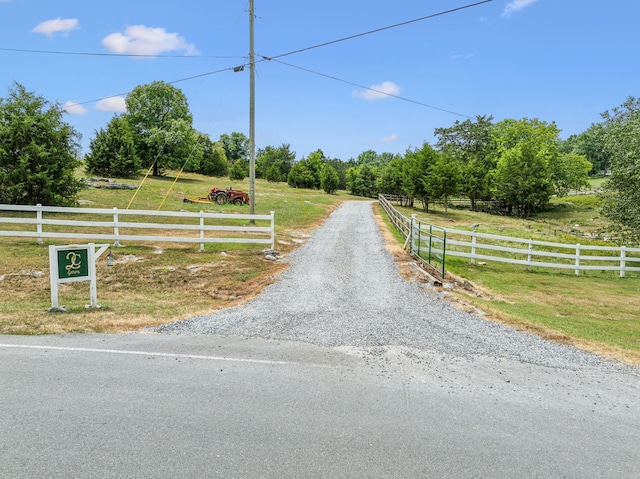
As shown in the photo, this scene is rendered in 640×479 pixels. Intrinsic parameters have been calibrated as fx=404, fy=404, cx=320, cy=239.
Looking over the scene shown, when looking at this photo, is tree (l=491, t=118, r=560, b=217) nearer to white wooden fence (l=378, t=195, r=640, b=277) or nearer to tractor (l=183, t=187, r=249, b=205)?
white wooden fence (l=378, t=195, r=640, b=277)

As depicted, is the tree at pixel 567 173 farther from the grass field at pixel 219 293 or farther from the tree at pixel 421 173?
the grass field at pixel 219 293

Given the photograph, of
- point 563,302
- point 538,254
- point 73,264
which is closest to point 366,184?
point 538,254

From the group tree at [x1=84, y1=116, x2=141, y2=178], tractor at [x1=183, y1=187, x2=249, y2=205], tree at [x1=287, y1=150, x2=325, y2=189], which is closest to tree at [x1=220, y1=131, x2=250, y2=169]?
tree at [x1=287, y1=150, x2=325, y2=189]

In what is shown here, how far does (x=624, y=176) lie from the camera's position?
19.5 meters

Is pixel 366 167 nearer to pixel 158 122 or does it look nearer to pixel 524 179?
pixel 524 179

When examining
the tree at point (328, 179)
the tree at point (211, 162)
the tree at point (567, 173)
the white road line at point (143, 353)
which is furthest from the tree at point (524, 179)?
the white road line at point (143, 353)

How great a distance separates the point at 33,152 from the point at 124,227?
5690mm

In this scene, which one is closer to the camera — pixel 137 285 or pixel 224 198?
pixel 137 285

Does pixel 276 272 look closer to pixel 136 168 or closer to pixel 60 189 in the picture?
pixel 60 189

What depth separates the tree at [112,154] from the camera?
4225 cm

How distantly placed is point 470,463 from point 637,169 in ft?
67.1

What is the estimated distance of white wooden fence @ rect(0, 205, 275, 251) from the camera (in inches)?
529

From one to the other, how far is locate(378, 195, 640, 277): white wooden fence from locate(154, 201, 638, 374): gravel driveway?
152 inches

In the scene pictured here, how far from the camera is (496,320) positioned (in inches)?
303
